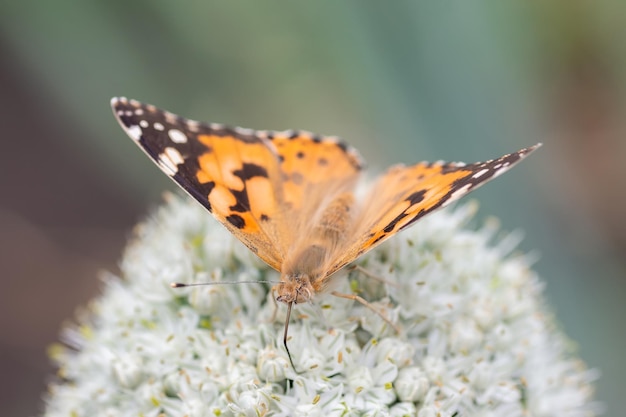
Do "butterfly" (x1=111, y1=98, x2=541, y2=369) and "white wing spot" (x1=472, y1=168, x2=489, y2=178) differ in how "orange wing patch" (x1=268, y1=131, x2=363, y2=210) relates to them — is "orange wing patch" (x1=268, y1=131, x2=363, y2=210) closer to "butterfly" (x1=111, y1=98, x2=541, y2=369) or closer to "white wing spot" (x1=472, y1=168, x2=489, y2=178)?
"butterfly" (x1=111, y1=98, x2=541, y2=369)

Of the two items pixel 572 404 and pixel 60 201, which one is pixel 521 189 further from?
pixel 60 201

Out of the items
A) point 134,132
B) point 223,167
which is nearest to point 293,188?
point 223,167

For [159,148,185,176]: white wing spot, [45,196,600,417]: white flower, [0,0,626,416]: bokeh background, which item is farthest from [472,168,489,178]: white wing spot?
[0,0,626,416]: bokeh background

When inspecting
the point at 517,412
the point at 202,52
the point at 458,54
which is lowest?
the point at 517,412

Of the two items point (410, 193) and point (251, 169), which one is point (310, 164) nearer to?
point (251, 169)

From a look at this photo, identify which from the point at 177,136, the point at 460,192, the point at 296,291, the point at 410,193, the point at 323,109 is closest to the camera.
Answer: the point at 460,192

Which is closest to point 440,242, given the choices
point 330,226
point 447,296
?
point 447,296

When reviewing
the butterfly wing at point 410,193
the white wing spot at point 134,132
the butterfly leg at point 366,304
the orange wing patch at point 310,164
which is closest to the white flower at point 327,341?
the butterfly leg at point 366,304
